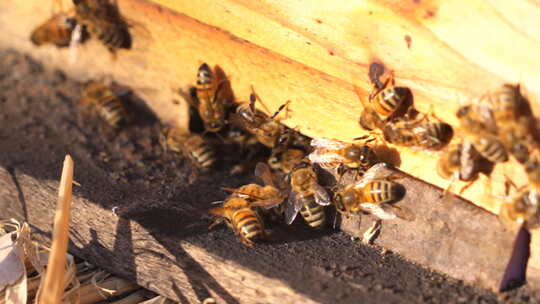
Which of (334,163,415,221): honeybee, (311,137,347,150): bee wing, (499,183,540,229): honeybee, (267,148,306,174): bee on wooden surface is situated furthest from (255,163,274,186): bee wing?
(499,183,540,229): honeybee

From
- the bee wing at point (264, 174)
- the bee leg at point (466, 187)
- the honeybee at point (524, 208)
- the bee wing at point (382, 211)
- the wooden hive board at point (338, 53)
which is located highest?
the wooden hive board at point (338, 53)

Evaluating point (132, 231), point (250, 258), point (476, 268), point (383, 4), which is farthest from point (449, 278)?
point (132, 231)

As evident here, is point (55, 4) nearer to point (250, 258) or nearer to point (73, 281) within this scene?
point (73, 281)

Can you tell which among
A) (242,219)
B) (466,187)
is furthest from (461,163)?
(242,219)

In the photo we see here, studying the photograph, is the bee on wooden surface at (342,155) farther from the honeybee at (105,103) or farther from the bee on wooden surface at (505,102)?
the honeybee at (105,103)

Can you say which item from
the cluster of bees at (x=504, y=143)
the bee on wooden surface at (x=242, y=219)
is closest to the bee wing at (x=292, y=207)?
the bee on wooden surface at (x=242, y=219)

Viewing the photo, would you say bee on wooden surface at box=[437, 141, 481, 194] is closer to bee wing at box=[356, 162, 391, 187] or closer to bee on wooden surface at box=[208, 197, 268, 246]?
bee wing at box=[356, 162, 391, 187]
